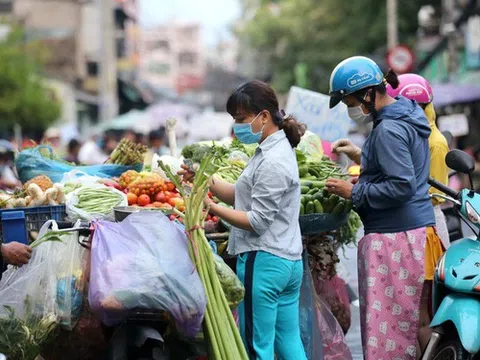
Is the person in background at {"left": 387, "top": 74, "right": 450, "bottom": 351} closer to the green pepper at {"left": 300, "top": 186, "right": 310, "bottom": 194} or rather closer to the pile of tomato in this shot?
the green pepper at {"left": 300, "top": 186, "right": 310, "bottom": 194}

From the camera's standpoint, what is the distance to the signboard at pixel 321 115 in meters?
11.3

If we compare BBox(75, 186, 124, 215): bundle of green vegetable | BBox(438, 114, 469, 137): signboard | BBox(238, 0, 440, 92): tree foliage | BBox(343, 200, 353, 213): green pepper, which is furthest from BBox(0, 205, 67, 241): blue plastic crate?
BBox(238, 0, 440, 92): tree foliage

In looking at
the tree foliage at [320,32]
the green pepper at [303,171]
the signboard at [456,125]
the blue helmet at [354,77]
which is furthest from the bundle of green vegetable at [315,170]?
the tree foliage at [320,32]

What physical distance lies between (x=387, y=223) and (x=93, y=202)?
1.92 meters

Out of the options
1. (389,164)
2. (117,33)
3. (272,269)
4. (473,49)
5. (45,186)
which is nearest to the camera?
(272,269)

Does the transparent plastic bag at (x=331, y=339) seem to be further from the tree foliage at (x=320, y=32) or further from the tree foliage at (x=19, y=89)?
the tree foliage at (x=320, y=32)

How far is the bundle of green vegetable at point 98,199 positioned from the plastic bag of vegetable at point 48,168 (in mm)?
1074

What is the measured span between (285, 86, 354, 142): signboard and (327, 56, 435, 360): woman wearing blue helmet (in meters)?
4.68

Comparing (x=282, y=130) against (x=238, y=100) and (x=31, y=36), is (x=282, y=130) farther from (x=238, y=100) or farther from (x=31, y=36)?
(x=31, y=36)

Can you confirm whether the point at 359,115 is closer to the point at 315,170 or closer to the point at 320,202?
the point at 320,202

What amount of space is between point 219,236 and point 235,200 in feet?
1.99

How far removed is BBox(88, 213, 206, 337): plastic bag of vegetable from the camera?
5641 mm

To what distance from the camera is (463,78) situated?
103ft

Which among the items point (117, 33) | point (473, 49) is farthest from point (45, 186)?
point (117, 33)
